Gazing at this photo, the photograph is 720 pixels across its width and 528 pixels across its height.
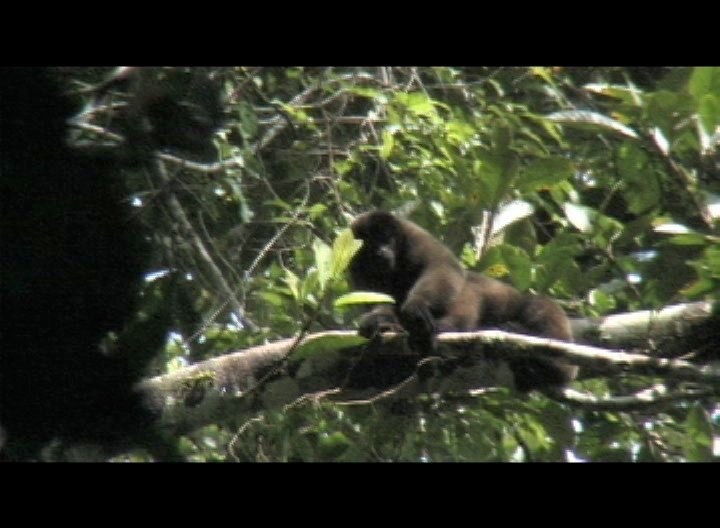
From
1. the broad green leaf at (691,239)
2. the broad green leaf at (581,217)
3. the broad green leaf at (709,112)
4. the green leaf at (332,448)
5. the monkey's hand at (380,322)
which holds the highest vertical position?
the broad green leaf at (709,112)

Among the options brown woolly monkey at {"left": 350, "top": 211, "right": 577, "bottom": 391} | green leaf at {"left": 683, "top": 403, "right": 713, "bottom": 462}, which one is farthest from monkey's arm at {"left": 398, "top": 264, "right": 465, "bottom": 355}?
green leaf at {"left": 683, "top": 403, "right": 713, "bottom": 462}

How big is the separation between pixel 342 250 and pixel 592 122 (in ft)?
3.97

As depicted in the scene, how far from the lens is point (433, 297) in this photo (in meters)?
4.21

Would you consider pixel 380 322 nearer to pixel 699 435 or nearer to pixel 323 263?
pixel 323 263

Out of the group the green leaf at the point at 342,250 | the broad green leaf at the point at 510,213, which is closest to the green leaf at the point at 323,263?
the green leaf at the point at 342,250

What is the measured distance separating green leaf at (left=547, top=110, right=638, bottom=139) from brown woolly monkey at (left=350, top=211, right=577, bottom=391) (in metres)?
0.79

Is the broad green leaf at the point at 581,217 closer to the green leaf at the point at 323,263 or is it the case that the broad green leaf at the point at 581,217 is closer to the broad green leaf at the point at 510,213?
the broad green leaf at the point at 510,213

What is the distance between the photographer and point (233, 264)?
478 cm

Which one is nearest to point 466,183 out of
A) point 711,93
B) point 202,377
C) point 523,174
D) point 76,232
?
point 523,174

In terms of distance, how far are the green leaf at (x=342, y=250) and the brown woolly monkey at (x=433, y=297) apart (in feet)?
1.80

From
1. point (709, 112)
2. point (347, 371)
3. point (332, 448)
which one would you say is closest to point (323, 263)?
point (347, 371)

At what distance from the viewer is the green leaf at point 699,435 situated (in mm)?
3572

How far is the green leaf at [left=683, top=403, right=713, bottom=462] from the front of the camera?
357 centimetres

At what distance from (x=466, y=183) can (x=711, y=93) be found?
102cm
